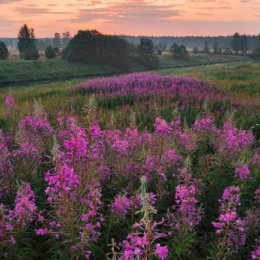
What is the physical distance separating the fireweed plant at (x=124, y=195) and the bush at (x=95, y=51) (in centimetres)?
7540

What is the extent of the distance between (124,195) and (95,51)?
8089cm

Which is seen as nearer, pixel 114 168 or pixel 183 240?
pixel 183 240

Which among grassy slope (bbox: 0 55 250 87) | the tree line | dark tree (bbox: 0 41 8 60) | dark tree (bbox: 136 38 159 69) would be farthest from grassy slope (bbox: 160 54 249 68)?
dark tree (bbox: 0 41 8 60)

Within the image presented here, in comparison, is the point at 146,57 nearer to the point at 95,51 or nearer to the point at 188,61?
the point at 95,51

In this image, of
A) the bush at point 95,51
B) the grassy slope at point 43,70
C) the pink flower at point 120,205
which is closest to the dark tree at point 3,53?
the grassy slope at point 43,70

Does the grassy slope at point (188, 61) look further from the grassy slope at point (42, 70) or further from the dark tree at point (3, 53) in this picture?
the dark tree at point (3, 53)

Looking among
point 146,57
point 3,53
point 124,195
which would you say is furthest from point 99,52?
point 124,195

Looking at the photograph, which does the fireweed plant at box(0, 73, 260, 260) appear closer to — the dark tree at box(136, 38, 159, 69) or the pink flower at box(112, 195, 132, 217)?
the pink flower at box(112, 195, 132, 217)

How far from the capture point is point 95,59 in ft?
268

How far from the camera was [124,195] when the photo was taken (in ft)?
13.1

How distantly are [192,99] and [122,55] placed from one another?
7102 centimetres

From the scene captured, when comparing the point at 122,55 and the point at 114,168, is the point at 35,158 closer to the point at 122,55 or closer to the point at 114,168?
the point at 114,168

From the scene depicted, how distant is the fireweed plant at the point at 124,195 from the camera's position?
3.57 metres

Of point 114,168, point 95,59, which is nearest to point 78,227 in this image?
point 114,168
